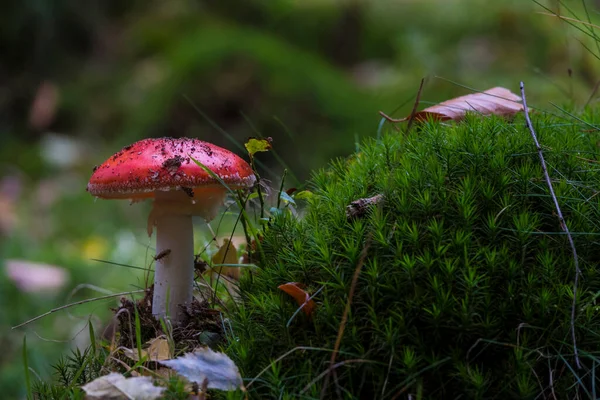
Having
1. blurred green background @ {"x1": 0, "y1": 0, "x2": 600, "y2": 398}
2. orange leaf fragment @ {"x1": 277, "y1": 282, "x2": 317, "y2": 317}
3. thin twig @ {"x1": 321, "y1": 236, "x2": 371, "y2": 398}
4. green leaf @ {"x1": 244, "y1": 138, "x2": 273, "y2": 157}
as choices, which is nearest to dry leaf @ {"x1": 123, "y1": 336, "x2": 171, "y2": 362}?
orange leaf fragment @ {"x1": 277, "y1": 282, "x2": 317, "y2": 317}

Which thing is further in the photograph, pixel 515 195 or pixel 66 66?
pixel 66 66

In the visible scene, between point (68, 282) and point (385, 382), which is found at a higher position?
point (385, 382)

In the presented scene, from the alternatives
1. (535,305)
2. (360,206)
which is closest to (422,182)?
(360,206)

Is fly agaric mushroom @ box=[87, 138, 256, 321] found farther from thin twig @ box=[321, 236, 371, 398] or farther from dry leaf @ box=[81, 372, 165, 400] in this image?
thin twig @ box=[321, 236, 371, 398]

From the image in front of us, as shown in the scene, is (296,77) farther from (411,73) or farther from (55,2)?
(55,2)

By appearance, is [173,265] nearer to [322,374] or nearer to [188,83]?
[322,374]

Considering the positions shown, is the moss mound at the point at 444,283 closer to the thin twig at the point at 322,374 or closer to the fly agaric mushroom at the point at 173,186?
the thin twig at the point at 322,374

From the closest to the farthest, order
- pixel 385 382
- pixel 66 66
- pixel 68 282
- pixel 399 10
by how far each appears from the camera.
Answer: pixel 385 382
pixel 68 282
pixel 399 10
pixel 66 66
